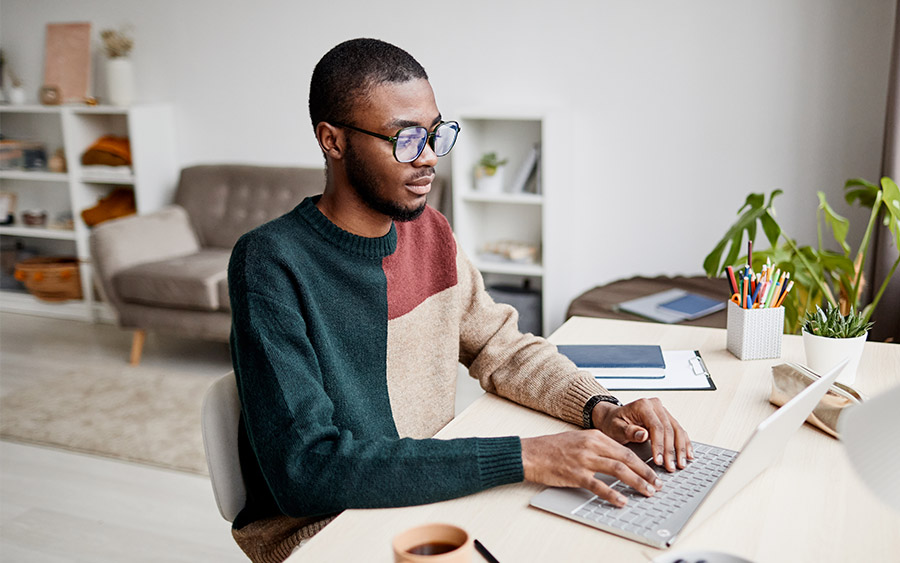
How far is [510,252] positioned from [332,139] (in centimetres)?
246

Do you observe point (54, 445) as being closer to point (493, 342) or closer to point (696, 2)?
point (493, 342)

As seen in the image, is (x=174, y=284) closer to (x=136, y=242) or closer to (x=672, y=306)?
(x=136, y=242)

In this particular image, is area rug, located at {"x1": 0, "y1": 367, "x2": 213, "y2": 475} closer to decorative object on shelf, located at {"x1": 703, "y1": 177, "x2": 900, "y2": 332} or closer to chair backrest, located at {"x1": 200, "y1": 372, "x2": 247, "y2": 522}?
chair backrest, located at {"x1": 200, "y1": 372, "x2": 247, "y2": 522}

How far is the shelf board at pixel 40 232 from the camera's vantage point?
4.57 m

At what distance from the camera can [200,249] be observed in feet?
14.1

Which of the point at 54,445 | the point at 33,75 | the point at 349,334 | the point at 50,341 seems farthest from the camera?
the point at 33,75

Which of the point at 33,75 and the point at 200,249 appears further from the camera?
the point at 33,75

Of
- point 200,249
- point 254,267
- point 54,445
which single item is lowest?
point 54,445

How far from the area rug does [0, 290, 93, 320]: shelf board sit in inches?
41.0

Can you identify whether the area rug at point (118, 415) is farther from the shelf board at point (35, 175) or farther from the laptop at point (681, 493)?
the laptop at point (681, 493)

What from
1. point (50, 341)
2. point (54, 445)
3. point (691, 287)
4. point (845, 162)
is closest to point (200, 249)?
point (50, 341)

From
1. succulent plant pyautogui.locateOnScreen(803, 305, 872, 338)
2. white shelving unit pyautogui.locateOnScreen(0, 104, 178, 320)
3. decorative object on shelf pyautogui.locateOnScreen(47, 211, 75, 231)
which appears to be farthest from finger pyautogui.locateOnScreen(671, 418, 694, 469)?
decorative object on shelf pyautogui.locateOnScreen(47, 211, 75, 231)

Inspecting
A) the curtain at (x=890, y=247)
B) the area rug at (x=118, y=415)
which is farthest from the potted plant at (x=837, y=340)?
the area rug at (x=118, y=415)

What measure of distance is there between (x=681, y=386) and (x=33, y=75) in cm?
469
